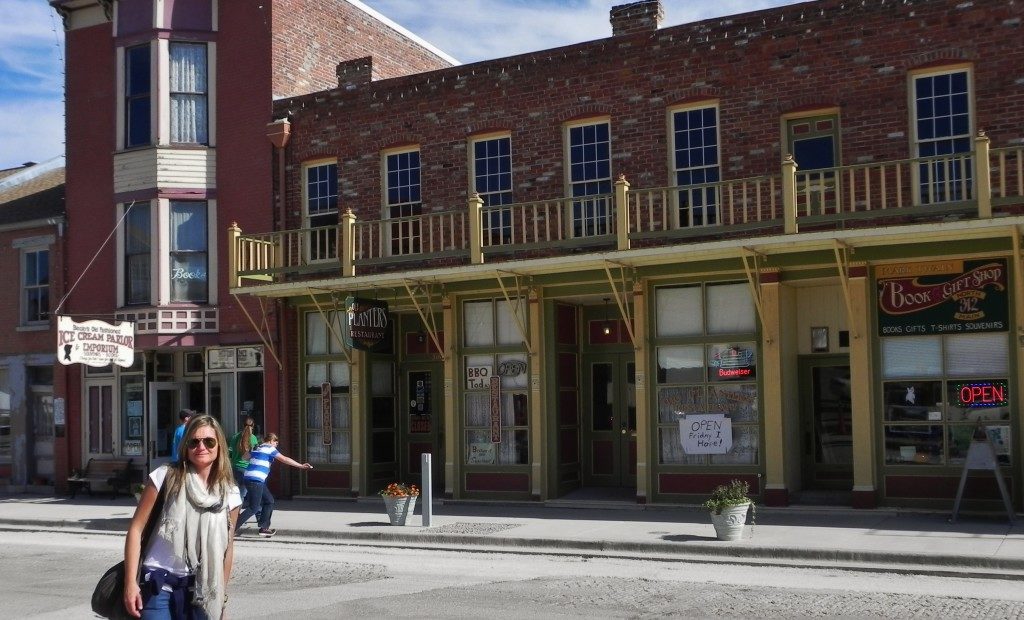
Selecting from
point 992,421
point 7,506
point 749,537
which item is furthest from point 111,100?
point 992,421

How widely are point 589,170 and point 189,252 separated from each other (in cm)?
816

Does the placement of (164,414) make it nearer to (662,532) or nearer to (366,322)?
(366,322)

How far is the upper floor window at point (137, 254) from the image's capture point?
22641 millimetres

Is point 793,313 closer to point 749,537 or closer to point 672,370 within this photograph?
point 672,370

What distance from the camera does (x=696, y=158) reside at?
59.9ft

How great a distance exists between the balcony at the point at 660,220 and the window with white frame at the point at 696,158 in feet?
0.17

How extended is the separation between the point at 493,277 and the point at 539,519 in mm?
4022

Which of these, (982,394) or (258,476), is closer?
(258,476)

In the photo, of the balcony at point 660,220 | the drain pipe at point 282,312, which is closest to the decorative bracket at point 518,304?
the balcony at point 660,220

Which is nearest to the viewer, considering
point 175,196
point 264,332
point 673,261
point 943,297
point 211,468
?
point 211,468

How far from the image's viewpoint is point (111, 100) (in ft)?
76.9

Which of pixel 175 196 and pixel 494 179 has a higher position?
pixel 175 196

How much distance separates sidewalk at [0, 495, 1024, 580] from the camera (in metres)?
12.8

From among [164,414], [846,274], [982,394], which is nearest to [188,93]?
[164,414]
